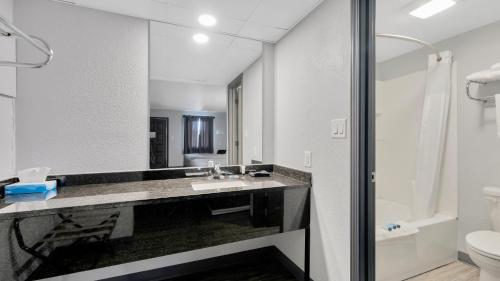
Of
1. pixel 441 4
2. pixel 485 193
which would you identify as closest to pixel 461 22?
pixel 441 4

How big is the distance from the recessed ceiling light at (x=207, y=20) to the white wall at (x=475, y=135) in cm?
231

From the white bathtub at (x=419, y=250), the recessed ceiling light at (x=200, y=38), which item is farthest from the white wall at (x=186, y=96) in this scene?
the white bathtub at (x=419, y=250)

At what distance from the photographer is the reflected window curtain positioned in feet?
6.33

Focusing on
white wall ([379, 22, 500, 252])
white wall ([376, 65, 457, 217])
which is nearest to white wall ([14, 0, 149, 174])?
white wall ([376, 65, 457, 217])

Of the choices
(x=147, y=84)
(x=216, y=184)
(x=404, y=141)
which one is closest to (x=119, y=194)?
(x=216, y=184)

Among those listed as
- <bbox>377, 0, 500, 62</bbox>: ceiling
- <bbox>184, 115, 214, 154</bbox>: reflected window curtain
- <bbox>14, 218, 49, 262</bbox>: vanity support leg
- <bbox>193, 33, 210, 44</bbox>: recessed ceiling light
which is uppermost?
<bbox>377, 0, 500, 62</bbox>: ceiling

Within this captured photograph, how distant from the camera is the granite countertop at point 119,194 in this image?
1.06 metres

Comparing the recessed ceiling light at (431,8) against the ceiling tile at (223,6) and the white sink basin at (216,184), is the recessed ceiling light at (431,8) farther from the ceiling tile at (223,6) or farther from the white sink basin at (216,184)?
the white sink basin at (216,184)

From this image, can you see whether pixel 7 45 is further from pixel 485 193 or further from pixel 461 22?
pixel 485 193

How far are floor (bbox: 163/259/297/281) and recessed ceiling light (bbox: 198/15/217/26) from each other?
6.69ft

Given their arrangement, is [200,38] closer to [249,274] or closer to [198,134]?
[198,134]

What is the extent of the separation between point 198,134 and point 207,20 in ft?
3.01

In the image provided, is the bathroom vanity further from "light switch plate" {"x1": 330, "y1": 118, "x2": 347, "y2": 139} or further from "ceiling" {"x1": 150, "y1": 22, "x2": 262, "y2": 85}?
"ceiling" {"x1": 150, "y1": 22, "x2": 262, "y2": 85}

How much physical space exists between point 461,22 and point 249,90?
193cm
